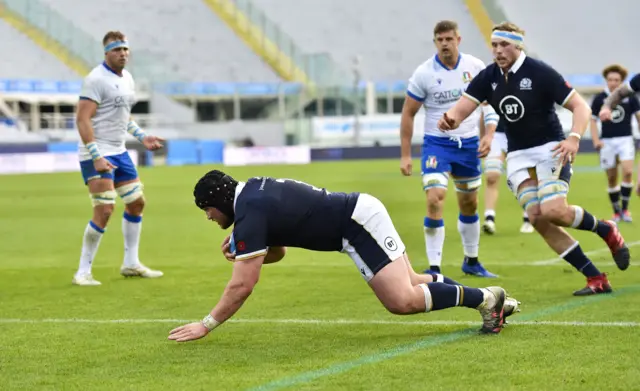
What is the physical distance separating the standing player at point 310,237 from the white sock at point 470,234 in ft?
12.8

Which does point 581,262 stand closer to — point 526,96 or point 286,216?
point 526,96

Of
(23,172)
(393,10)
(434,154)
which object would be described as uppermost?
(393,10)

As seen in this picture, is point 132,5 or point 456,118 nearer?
point 456,118

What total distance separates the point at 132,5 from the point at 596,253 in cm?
5952

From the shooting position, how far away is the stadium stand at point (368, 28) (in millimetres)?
70438

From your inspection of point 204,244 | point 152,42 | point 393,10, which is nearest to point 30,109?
point 152,42

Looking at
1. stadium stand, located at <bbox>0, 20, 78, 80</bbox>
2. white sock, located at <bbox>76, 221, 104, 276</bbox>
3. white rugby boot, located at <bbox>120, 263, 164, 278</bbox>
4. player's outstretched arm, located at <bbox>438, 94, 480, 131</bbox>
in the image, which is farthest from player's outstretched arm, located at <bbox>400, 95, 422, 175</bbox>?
stadium stand, located at <bbox>0, 20, 78, 80</bbox>

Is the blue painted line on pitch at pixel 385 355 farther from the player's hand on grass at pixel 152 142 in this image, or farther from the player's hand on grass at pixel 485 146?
the player's hand on grass at pixel 152 142

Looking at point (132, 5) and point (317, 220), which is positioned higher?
point (132, 5)

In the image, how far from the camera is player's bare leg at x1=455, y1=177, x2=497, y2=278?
36.9ft

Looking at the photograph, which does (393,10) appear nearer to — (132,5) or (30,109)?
(132,5)

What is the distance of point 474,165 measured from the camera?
1120 centimetres

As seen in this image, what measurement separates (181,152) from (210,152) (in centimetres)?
154

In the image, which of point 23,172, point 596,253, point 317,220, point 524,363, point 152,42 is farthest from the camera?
point 152,42
